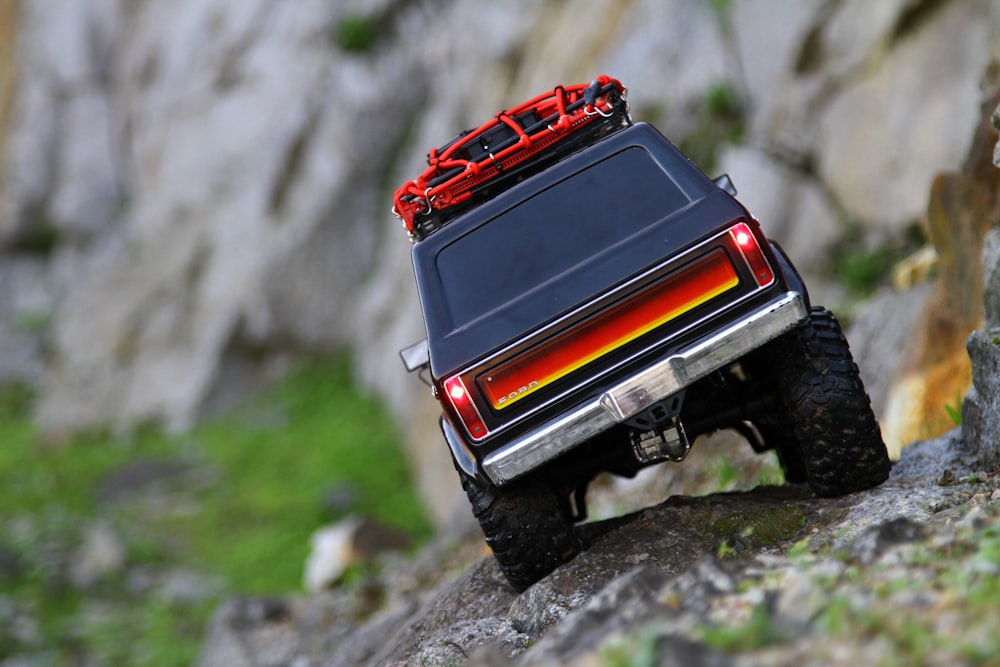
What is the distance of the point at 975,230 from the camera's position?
270 inches

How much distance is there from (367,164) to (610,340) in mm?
15546

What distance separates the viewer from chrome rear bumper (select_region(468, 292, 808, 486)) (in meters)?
4.63

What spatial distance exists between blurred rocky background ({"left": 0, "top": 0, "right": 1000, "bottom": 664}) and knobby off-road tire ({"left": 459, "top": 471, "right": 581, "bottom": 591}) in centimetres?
219

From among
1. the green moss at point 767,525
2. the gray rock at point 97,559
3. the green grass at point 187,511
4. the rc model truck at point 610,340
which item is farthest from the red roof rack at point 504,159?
the gray rock at point 97,559

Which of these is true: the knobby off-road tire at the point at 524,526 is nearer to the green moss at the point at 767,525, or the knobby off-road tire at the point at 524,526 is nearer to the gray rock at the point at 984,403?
the green moss at the point at 767,525

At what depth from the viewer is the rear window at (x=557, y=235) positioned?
509 centimetres

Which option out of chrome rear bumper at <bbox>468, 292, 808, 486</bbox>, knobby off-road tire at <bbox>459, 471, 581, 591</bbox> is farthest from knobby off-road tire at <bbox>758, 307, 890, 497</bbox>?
knobby off-road tire at <bbox>459, 471, 581, 591</bbox>

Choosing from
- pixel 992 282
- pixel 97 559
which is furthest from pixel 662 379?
pixel 97 559

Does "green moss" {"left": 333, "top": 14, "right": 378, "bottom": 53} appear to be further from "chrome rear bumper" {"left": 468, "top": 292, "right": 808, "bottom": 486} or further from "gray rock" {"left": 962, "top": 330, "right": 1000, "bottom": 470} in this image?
"chrome rear bumper" {"left": 468, "top": 292, "right": 808, "bottom": 486}

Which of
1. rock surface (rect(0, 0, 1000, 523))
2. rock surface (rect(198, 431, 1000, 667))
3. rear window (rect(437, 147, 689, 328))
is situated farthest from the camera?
rock surface (rect(0, 0, 1000, 523))

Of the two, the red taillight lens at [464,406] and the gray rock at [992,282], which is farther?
the gray rock at [992,282]

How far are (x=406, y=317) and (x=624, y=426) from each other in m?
12.1

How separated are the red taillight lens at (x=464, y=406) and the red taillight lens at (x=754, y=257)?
1.36 m

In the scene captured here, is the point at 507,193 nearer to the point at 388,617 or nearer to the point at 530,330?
the point at 530,330
